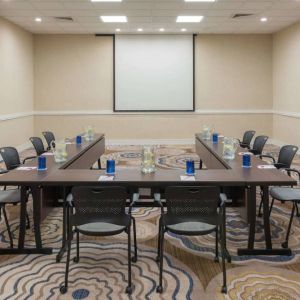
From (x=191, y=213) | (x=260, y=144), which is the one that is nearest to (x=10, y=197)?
(x=191, y=213)

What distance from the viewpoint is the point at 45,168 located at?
3932mm

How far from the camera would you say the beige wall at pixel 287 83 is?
9547 millimetres

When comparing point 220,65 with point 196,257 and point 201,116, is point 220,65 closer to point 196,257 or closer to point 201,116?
point 201,116

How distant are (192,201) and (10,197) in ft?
6.07

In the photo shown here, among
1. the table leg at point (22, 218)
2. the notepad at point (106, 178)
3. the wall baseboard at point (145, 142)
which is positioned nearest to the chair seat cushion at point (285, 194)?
the notepad at point (106, 178)

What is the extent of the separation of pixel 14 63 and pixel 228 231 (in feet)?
23.6

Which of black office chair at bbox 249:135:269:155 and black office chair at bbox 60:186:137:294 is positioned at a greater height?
black office chair at bbox 249:135:269:155

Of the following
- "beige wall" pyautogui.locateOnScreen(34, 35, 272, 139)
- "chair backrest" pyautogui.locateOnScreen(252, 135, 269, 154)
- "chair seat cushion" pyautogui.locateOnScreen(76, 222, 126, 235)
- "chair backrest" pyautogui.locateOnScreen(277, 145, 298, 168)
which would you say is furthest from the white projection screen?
"chair seat cushion" pyautogui.locateOnScreen(76, 222, 126, 235)

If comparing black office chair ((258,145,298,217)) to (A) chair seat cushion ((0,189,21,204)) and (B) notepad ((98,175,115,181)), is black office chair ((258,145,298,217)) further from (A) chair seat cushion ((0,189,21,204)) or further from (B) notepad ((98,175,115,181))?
(A) chair seat cushion ((0,189,21,204))

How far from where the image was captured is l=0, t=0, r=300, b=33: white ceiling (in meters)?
7.39

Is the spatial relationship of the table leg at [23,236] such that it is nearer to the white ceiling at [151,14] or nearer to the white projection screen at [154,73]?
the white ceiling at [151,14]

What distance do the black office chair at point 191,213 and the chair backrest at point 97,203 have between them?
1.11 feet

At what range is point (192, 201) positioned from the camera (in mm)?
2926

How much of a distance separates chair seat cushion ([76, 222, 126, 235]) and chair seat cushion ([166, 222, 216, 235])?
371 millimetres
